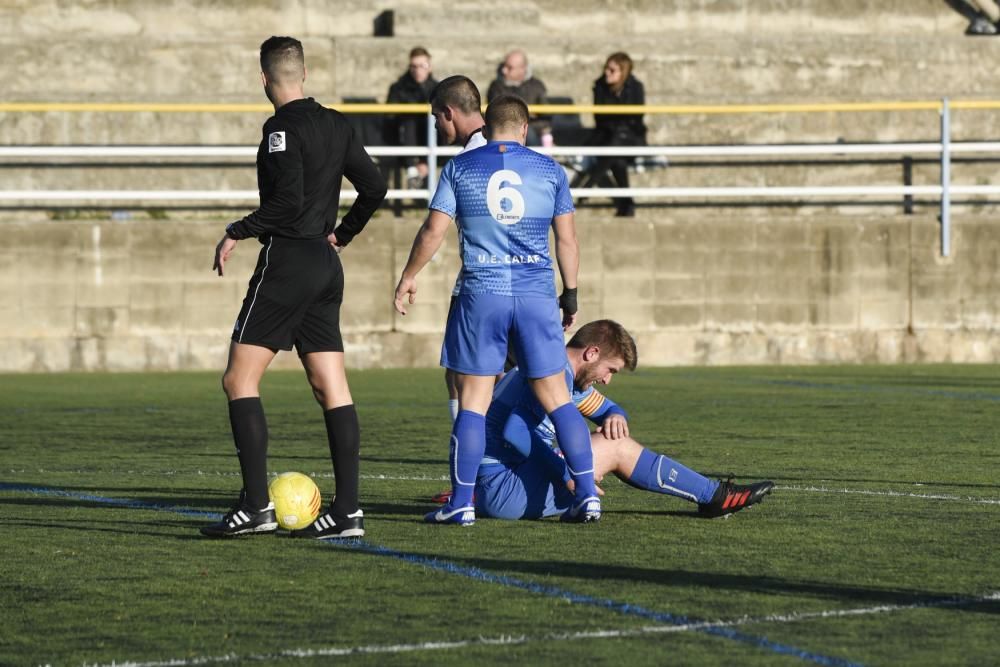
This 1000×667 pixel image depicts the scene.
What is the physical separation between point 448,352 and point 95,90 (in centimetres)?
1360

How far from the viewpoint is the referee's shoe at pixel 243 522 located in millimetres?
7145

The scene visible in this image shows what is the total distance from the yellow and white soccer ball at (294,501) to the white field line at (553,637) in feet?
7.66

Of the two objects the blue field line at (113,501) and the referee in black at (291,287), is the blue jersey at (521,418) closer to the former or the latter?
the referee in black at (291,287)

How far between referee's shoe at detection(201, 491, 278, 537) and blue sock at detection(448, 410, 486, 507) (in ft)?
2.49

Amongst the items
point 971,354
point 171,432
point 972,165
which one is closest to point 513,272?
point 171,432

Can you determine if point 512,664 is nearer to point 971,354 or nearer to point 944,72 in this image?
point 971,354

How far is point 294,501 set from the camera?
7340 mm

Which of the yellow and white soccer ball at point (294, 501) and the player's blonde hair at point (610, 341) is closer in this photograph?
the yellow and white soccer ball at point (294, 501)

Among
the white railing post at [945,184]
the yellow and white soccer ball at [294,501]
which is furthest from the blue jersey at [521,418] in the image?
the white railing post at [945,184]

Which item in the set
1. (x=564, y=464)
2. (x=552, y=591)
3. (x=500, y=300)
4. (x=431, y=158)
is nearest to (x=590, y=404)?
(x=564, y=464)

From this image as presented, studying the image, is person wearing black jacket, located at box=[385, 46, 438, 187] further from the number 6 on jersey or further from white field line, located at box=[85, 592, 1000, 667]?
white field line, located at box=[85, 592, 1000, 667]

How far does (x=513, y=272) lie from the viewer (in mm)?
7531

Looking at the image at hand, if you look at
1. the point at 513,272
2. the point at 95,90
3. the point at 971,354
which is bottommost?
the point at 971,354

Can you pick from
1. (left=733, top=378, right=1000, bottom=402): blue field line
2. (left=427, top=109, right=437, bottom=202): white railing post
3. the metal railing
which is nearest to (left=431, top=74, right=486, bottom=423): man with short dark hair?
(left=733, top=378, right=1000, bottom=402): blue field line
